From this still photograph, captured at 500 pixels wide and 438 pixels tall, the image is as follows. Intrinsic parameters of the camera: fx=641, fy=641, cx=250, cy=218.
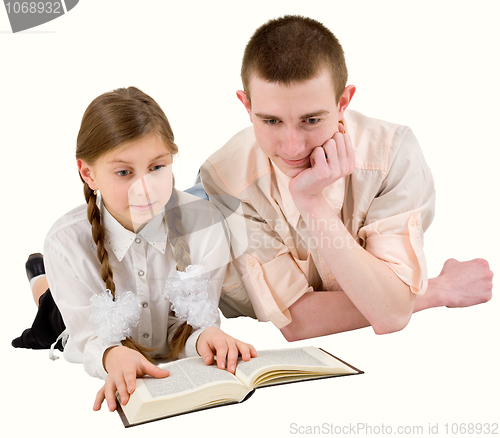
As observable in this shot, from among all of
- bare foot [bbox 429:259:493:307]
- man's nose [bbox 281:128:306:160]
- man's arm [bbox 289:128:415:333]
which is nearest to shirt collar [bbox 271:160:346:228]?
man's arm [bbox 289:128:415:333]

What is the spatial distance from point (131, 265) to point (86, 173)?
0.48 m

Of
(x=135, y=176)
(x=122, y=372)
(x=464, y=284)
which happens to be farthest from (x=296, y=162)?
(x=464, y=284)

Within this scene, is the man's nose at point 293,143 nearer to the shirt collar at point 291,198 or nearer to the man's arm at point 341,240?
the man's arm at point 341,240

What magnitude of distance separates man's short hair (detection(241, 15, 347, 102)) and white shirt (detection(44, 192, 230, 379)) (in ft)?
2.36

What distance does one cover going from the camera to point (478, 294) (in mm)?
3754

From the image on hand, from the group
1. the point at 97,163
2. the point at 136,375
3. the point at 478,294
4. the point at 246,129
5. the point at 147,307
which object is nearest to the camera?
the point at 136,375

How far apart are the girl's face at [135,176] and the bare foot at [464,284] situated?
1749mm

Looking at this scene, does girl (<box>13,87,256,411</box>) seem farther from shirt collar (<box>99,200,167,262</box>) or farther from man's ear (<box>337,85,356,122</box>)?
man's ear (<box>337,85,356,122</box>)

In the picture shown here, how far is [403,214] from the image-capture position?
3.16m

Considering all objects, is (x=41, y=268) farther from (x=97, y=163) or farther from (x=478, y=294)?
(x=478, y=294)

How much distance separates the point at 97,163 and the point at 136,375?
3.11 ft

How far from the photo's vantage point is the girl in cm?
281

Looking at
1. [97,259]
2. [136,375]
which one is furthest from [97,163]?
[136,375]

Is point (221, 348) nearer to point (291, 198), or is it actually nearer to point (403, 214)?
point (291, 198)
